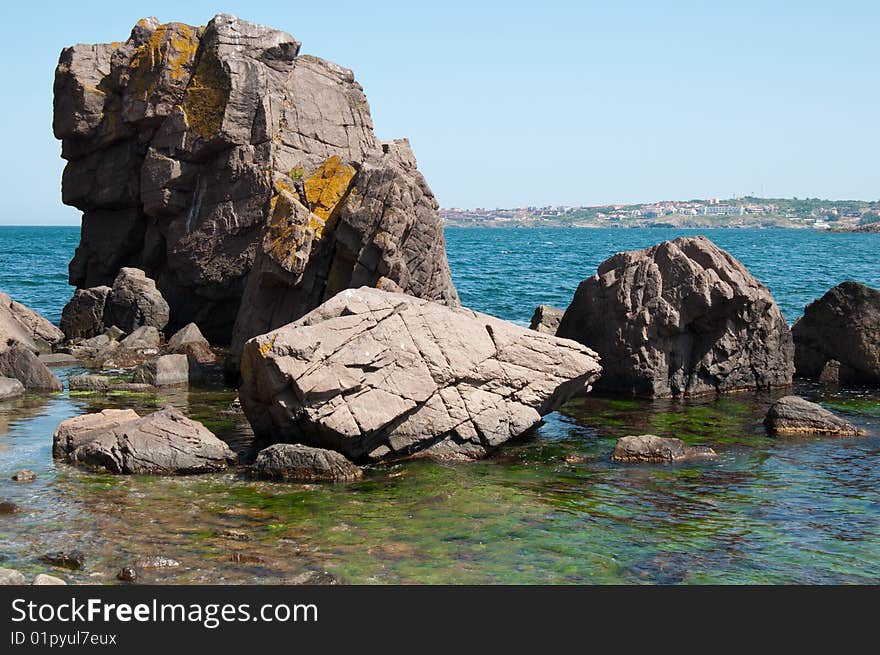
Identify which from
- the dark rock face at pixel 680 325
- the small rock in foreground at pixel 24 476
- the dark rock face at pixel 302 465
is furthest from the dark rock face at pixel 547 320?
the small rock in foreground at pixel 24 476

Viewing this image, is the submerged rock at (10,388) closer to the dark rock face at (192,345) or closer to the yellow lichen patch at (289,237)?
the dark rock face at (192,345)

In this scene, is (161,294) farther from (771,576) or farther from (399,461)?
(771,576)

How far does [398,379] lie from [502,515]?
149 inches

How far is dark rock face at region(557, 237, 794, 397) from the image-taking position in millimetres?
23828

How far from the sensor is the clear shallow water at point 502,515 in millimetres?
12094

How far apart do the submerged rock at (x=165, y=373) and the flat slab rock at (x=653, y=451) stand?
11777mm

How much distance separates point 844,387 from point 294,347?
15.7 meters

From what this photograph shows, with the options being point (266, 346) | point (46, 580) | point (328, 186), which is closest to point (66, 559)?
point (46, 580)

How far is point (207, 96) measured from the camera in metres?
30.4

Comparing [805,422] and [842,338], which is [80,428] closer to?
[805,422]

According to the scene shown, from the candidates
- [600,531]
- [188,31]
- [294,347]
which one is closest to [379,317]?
[294,347]

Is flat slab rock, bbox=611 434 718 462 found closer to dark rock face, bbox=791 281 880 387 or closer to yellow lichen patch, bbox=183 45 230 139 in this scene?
dark rock face, bbox=791 281 880 387

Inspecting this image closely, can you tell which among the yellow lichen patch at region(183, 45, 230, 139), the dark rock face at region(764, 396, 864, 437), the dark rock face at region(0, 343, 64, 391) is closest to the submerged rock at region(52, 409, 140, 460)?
the dark rock face at region(0, 343, 64, 391)

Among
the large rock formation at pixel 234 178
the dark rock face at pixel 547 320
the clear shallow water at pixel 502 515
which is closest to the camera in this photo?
the clear shallow water at pixel 502 515
